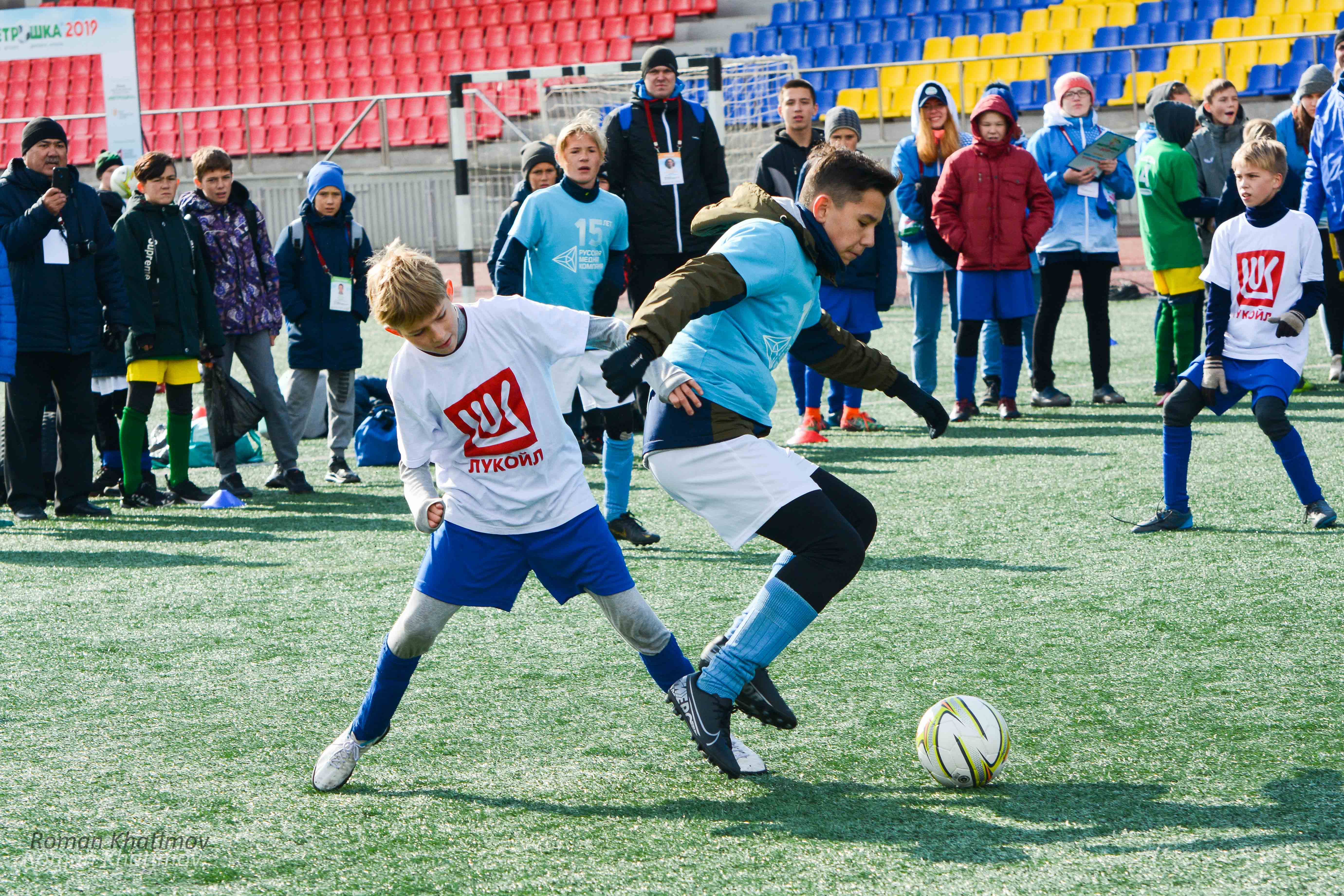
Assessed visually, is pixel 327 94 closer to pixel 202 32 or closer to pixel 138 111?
pixel 202 32

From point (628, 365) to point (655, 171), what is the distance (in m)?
5.52

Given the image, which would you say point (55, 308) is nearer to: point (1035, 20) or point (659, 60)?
point (659, 60)

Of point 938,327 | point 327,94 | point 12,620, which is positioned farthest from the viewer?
point 327,94

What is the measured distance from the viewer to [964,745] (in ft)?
11.2

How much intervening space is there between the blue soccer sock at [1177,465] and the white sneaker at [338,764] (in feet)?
11.9

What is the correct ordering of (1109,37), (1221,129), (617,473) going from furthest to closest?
(1109,37) → (1221,129) → (617,473)

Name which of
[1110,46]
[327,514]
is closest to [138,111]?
[327,514]

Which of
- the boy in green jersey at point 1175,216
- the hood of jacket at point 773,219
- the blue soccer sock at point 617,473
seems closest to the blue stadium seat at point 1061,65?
the boy in green jersey at point 1175,216

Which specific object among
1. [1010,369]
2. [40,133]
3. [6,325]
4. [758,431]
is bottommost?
[1010,369]

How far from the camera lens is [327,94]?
82.8 feet

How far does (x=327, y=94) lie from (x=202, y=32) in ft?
11.8

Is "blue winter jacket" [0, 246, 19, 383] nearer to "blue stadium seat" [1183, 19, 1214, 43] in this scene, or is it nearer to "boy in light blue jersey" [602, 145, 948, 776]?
"boy in light blue jersey" [602, 145, 948, 776]

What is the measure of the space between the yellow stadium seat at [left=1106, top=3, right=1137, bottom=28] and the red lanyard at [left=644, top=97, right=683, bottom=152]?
1336 centimetres

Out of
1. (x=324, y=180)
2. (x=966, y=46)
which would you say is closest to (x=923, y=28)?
(x=966, y=46)
